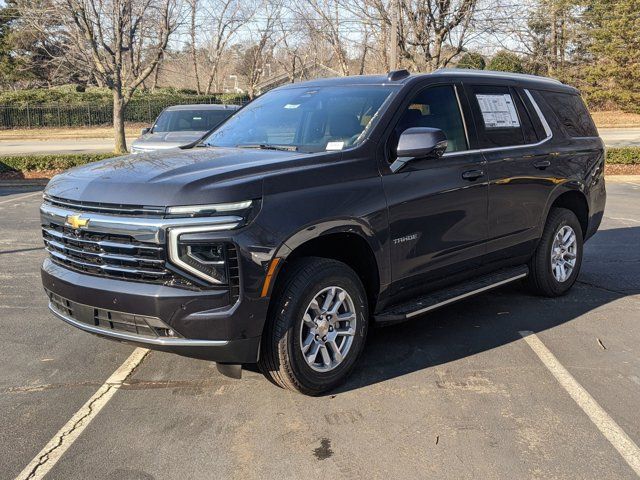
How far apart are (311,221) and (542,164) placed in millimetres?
2772

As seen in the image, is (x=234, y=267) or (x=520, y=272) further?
(x=520, y=272)

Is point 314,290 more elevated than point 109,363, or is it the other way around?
point 314,290

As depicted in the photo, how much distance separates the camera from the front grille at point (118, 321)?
3459 millimetres

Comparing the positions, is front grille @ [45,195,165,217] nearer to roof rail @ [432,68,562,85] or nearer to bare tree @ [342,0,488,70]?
roof rail @ [432,68,562,85]

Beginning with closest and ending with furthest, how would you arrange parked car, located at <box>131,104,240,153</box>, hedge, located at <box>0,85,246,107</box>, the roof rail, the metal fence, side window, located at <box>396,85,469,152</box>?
1. side window, located at <box>396,85,469,152</box>
2. the roof rail
3. parked car, located at <box>131,104,240,153</box>
4. hedge, located at <box>0,85,246,107</box>
5. the metal fence

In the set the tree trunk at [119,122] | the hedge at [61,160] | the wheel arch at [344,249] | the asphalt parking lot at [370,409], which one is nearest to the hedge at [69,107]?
the tree trunk at [119,122]

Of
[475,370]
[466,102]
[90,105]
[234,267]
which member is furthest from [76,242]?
[90,105]

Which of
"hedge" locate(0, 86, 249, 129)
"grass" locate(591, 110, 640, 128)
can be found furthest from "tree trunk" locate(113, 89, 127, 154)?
"grass" locate(591, 110, 640, 128)

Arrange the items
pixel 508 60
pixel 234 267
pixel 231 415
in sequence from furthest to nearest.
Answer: pixel 508 60 → pixel 231 415 → pixel 234 267

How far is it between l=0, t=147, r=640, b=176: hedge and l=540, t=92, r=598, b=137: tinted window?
13757 millimetres

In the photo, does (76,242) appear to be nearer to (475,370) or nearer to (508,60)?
(475,370)

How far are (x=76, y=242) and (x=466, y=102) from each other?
308cm

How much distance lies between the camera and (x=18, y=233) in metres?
9.31

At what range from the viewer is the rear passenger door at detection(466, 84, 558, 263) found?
5059 mm
